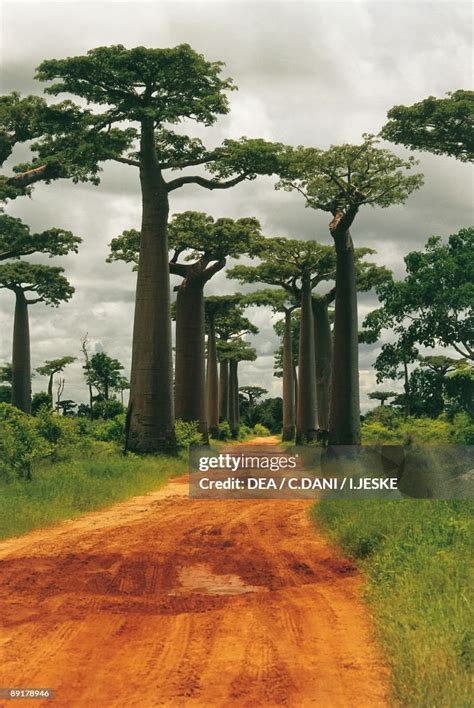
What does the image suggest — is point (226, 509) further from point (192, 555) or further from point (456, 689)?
point (456, 689)

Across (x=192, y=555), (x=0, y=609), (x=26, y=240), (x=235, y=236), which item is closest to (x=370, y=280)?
(x=235, y=236)

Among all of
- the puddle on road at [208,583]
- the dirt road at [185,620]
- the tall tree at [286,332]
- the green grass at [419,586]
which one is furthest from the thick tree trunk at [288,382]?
the puddle on road at [208,583]

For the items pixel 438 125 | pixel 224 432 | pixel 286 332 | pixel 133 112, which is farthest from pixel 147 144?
pixel 224 432

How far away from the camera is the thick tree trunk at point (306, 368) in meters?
33.4

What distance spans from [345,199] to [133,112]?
5.92 m

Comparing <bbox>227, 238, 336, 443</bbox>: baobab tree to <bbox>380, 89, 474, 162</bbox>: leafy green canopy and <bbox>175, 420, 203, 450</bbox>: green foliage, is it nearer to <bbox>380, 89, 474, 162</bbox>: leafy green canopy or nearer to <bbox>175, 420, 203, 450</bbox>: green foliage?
<bbox>175, 420, 203, 450</bbox>: green foliage

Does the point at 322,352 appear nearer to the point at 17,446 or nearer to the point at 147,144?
the point at 147,144

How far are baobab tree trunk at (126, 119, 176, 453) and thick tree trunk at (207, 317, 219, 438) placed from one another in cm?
2195

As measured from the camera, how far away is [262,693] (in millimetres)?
4535

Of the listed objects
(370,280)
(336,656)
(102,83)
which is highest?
(102,83)

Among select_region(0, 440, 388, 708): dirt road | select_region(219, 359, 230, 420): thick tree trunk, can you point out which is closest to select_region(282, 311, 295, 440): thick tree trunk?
select_region(219, 359, 230, 420): thick tree trunk

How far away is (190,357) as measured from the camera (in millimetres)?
27234

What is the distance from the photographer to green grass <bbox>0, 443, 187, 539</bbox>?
11.1 metres

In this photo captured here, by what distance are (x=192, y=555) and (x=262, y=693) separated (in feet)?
14.4
